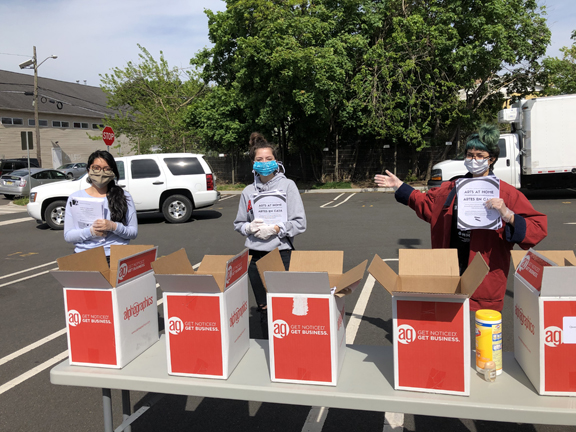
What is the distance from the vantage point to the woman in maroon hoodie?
261 cm

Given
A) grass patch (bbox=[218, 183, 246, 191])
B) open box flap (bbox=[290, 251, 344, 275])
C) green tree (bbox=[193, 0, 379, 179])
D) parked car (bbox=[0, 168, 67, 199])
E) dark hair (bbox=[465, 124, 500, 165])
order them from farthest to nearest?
grass patch (bbox=[218, 183, 246, 191]) → parked car (bbox=[0, 168, 67, 199]) → green tree (bbox=[193, 0, 379, 179]) → dark hair (bbox=[465, 124, 500, 165]) → open box flap (bbox=[290, 251, 344, 275])

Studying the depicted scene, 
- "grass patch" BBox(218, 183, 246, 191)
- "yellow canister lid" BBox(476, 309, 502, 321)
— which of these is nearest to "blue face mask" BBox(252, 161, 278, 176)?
"yellow canister lid" BBox(476, 309, 502, 321)

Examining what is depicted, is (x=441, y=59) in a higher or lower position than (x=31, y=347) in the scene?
higher

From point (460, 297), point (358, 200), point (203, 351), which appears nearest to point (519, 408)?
point (460, 297)

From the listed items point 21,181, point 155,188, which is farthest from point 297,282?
point 21,181

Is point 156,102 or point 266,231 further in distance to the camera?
point 156,102

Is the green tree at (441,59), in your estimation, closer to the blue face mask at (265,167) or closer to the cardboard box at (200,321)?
the blue face mask at (265,167)

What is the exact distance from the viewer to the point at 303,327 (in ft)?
6.63

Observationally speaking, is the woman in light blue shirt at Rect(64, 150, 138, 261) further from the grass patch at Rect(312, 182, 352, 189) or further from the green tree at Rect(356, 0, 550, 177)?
the grass patch at Rect(312, 182, 352, 189)

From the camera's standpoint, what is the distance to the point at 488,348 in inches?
79.5

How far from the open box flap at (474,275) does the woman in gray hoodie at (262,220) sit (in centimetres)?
150

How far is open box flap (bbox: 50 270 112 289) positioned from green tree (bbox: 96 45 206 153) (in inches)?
1008

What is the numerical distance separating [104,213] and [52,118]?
150 ft

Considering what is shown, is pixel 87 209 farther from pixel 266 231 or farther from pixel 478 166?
pixel 478 166
